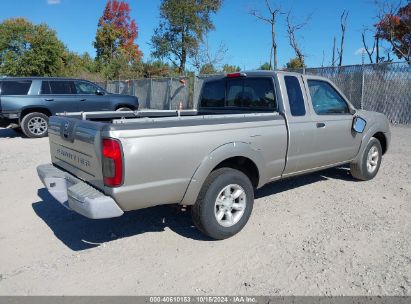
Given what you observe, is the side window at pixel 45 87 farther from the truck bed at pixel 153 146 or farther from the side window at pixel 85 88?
the truck bed at pixel 153 146

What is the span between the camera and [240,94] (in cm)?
507

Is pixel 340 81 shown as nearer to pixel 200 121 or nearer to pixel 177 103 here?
pixel 177 103

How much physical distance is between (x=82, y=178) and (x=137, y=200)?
0.78 meters

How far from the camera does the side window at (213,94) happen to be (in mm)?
5375

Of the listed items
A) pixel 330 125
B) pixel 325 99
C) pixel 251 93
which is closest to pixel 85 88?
pixel 251 93

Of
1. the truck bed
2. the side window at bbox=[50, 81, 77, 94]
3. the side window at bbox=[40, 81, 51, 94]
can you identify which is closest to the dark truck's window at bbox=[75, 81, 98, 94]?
the side window at bbox=[50, 81, 77, 94]

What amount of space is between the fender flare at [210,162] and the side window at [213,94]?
1610mm

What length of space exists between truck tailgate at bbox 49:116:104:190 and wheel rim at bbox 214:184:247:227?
4.24ft

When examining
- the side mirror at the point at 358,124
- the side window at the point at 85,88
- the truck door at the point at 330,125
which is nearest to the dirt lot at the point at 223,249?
the truck door at the point at 330,125

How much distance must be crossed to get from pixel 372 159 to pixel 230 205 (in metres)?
3.41

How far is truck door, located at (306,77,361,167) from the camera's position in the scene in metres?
4.94

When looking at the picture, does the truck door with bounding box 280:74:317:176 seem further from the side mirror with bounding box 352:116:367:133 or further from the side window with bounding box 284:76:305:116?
the side mirror with bounding box 352:116:367:133

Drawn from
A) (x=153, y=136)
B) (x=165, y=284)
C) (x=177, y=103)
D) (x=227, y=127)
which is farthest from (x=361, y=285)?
(x=177, y=103)

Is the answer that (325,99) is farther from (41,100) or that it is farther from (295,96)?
(41,100)
